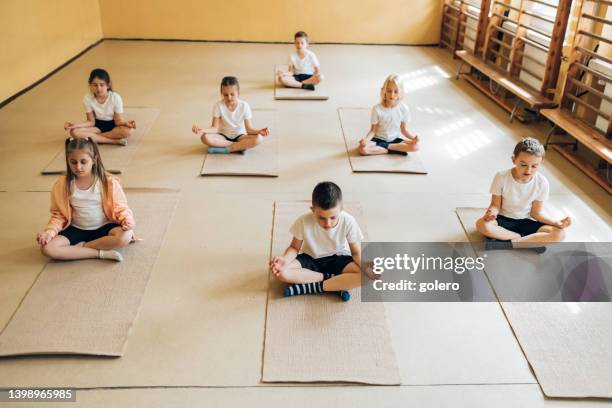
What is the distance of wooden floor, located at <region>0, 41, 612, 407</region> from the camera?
6.66 feet

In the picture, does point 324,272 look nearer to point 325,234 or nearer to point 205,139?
point 325,234

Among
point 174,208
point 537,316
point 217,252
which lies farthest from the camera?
point 174,208

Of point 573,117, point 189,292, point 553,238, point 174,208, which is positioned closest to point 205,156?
point 174,208

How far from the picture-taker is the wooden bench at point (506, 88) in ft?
15.1

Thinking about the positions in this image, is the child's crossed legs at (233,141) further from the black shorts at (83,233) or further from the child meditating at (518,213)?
the child meditating at (518,213)

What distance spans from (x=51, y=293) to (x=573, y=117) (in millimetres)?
3987

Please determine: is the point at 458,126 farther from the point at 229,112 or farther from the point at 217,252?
the point at 217,252

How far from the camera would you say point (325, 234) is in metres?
2.47

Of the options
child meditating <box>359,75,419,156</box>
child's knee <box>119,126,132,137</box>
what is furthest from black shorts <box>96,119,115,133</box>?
child meditating <box>359,75,419,156</box>

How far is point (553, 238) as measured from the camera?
2844mm

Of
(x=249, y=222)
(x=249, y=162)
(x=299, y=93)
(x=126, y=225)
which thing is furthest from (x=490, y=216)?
(x=299, y=93)

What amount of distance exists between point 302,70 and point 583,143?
302 cm

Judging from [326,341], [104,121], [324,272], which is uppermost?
[104,121]

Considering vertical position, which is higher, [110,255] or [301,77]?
[301,77]
